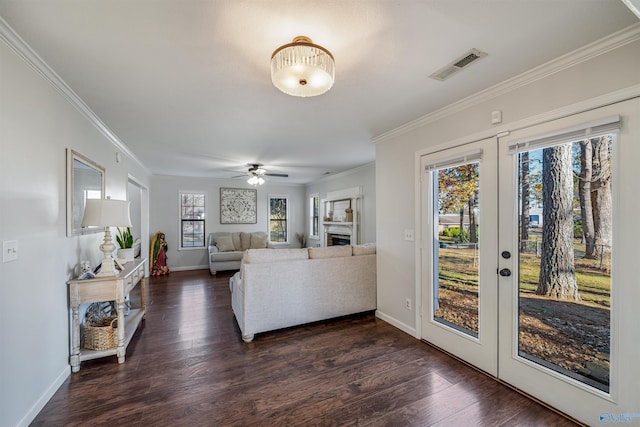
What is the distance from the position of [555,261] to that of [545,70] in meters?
1.39

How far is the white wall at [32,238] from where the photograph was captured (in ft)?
5.25

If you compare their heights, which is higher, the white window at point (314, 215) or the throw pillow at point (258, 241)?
the white window at point (314, 215)

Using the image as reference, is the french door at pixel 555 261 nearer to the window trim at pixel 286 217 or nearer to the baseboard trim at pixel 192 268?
the window trim at pixel 286 217

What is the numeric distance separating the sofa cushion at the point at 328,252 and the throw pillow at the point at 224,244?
157 inches

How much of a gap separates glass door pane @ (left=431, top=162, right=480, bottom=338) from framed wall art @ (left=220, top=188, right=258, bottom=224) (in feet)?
19.3

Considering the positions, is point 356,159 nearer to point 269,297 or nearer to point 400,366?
point 269,297

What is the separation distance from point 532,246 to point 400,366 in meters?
1.51

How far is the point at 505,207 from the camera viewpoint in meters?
2.24

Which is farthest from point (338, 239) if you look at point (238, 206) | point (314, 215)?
point (238, 206)

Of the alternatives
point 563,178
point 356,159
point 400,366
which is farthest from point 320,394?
point 356,159

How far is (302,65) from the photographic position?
150cm

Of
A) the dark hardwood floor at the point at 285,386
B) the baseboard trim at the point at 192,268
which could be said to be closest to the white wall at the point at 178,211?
the baseboard trim at the point at 192,268

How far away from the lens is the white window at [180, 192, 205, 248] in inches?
281

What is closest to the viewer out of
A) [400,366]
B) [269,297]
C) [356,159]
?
[400,366]
